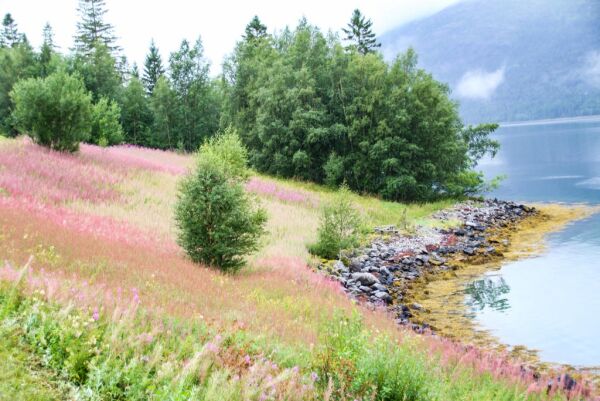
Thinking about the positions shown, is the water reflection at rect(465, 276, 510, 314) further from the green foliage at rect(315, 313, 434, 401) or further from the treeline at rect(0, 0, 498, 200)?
the treeline at rect(0, 0, 498, 200)

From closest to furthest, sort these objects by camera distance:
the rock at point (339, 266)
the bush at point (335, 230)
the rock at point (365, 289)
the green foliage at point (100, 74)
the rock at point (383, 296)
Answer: the rock at point (383, 296) → the rock at point (365, 289) → the rock at point (339, 266) → the bush at point (335, 230) → the green foliage at point (100, 74)

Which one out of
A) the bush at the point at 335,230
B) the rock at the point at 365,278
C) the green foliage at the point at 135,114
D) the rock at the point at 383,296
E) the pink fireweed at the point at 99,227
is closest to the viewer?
the pink fireweed at the point at 99,227

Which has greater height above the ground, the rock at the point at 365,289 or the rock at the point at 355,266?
the rock at the point at 355,266

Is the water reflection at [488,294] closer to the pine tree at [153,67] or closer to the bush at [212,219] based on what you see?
the bush at [212,219]

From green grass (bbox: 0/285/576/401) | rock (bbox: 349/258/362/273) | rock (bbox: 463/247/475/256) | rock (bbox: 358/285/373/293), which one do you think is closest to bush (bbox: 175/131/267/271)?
rock (bbox: 358/285/373/293)

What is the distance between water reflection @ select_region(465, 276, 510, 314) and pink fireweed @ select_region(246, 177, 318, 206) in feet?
43.4

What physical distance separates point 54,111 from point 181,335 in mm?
21451

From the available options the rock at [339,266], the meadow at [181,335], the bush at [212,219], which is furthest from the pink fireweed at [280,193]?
the bush at [212,219]

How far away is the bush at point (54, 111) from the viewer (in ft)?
77.2

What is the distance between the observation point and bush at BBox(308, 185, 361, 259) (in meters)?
19.5

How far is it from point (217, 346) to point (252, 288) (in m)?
5.31

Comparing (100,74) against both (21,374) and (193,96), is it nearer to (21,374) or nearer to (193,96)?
(193,96)

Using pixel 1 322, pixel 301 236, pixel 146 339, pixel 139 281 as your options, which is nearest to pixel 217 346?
pixel 146 339

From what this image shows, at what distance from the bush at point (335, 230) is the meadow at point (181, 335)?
15.9ft
